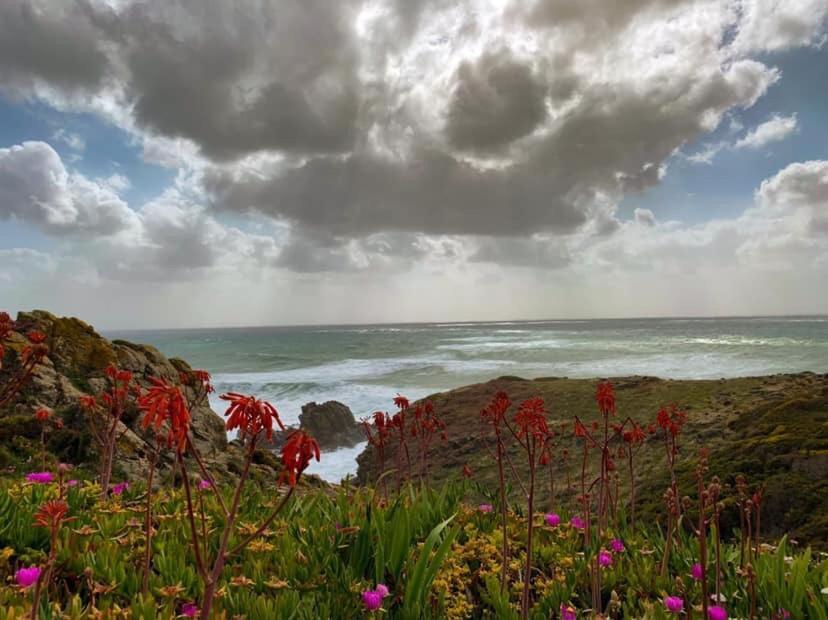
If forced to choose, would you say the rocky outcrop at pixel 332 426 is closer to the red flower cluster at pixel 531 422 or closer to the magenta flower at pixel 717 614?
the red flower cluster at pixel 531 422

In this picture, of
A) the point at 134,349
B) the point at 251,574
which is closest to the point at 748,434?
the point at 251,574

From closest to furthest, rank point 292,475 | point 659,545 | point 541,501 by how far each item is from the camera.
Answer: point 292,475
point 659,545
point 541,501

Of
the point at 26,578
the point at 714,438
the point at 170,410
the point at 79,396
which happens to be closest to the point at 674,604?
the point at 170,410

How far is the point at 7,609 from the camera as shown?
2.22m

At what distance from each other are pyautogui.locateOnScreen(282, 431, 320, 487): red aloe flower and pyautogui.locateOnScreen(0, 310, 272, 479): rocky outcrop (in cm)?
574

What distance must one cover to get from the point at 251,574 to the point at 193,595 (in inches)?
14.4

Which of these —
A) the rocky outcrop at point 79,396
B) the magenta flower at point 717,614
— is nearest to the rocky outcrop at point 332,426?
the rocky outcrop at point 79,396

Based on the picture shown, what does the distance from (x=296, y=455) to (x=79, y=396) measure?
29.2ft

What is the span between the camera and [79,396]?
28.3 feet

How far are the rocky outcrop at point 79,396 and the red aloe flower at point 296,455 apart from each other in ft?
18.8

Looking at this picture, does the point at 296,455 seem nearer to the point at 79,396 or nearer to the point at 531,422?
the point at 531,422

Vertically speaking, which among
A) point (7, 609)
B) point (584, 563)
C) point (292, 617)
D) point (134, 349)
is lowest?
point (584, 563)

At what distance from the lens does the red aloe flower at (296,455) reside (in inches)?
62.7

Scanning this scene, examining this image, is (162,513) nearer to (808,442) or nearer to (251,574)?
(251,574)
